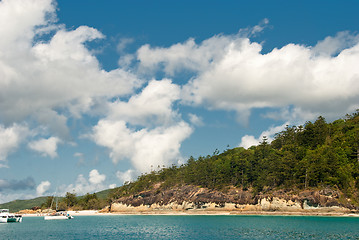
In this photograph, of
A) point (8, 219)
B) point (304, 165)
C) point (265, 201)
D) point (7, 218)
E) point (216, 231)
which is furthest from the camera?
point (265, 201)

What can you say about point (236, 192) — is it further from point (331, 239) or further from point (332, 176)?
point (331, 239)

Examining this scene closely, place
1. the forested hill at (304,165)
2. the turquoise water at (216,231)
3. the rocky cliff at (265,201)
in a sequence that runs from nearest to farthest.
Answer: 1. the turquoise water at (216,231)
2. the rocky cliff at (265,201)
3. the forested hill at (304,165)

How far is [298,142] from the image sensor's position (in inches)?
6890

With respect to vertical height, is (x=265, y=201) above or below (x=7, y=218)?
above

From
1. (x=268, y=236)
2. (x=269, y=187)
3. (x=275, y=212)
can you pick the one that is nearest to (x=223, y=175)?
(x=269, y=187)

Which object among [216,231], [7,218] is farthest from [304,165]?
[7,218]

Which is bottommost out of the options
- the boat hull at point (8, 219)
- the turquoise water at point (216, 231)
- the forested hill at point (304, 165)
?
the boat hull at point (8, 219)

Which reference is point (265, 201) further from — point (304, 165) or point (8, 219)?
point (8, 219)

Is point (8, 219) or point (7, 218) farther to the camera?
point (8, 219)

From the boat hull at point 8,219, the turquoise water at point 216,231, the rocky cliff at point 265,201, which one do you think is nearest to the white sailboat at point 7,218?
the boat hull at point 8,219

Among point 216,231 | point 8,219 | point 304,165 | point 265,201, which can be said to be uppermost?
point 304,165

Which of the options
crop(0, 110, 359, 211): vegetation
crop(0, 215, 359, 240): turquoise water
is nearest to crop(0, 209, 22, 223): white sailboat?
crop(0, 215, 359, 240): turquoise water

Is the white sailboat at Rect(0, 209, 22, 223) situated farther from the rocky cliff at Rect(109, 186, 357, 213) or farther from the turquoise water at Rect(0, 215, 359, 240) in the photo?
the rocky cliff at Rect(109, 186, 357, 213)

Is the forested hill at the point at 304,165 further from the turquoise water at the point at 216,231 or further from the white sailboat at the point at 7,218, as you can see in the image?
the white sailboat at the point at 7,218
